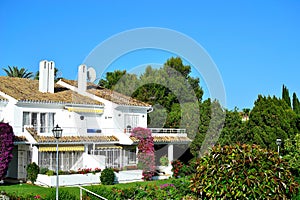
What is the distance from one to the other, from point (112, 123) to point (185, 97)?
16.8m

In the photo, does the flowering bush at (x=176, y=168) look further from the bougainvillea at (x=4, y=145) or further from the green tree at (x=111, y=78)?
the green tree at (x=111, y=78)

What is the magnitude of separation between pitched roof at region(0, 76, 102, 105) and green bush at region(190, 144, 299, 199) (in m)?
20.9

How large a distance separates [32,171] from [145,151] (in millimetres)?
9683

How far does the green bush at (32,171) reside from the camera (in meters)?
29.7

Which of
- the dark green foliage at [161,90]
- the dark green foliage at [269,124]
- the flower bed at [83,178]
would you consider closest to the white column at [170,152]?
the dark green foliage at [161,90]

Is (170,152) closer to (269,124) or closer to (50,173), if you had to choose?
(269,124)

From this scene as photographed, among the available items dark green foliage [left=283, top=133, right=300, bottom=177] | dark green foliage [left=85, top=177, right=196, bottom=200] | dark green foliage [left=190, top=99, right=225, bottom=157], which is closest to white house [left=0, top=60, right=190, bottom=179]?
dark green foliage [left=190, top=99, right=225, bottom=157]

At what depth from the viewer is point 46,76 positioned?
3588 centimetres

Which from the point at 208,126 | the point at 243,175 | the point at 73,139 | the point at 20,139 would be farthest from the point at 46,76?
the point at 243,175

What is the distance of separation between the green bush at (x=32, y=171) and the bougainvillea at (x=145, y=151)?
29.0ft

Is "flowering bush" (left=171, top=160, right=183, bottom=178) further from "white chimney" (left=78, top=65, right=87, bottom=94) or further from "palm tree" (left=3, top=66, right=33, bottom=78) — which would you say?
"palm tree" (left=3, top=66, right=33, bottom=78)

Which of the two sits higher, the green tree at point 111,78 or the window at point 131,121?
the green tree at point 111,78

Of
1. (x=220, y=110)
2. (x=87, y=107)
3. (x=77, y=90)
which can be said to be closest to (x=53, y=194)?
(x=87, y=107)

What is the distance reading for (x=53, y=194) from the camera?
1823cm
